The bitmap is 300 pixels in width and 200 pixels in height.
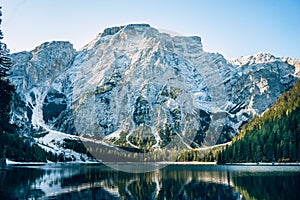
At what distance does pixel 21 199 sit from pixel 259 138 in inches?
5812

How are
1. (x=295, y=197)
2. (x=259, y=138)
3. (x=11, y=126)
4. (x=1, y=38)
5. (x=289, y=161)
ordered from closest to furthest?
1. (x=295, y=197)
2. (x=1, y=38)
3. (x=11, y=126)
4. (x=289, y=161)
5. (x=259, y=138)

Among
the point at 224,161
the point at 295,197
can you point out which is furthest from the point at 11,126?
the point at 224,161

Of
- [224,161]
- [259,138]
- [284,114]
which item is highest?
[284,114]

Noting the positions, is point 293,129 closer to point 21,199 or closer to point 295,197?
point 295,197

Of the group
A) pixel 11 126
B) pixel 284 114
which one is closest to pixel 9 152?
pixel 11 126

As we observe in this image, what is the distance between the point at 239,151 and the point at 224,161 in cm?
1260

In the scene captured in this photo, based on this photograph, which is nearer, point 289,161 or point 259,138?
point 289,161

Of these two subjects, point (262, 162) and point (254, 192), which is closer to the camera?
point (254, 192)

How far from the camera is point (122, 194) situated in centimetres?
4306

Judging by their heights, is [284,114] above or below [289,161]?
above

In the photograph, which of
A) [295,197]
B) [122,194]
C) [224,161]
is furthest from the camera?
[224,161]

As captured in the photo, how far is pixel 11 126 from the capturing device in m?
67.1

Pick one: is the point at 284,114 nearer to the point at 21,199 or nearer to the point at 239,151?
the point at 239,151

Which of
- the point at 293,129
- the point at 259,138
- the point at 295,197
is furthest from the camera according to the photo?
the point at 259,138
